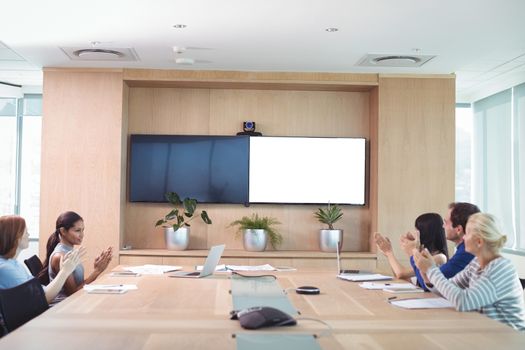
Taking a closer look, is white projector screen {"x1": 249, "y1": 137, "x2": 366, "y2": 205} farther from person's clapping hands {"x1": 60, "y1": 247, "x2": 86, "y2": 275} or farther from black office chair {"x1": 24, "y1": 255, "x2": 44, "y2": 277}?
person's clapping hands {"x1": 60, "y1": 247, "x2": 86, "y2": 275}

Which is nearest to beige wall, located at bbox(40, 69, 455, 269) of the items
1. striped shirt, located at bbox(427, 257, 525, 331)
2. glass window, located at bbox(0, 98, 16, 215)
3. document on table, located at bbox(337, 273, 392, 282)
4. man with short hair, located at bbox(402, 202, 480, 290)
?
glass window, located at bbox(0, 98, 16, 215)

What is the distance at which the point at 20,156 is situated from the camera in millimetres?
8375

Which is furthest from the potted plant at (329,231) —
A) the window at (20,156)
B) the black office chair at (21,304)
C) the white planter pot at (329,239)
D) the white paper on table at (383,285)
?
the black office chair at (21,304)

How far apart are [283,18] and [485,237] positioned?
2.53 meters

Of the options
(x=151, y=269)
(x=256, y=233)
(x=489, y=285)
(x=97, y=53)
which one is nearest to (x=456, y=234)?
(x=489, y=285)

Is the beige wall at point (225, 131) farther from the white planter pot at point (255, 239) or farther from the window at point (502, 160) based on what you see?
the window at point (502, 160)

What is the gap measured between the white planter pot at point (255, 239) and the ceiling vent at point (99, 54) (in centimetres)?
223

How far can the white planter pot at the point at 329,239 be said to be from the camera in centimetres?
697

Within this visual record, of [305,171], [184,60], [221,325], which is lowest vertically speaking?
[221,325]

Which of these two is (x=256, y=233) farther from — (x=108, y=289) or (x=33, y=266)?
→ (x=108, y=289)

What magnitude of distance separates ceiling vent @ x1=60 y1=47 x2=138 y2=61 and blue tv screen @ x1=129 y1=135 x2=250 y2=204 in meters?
1.10

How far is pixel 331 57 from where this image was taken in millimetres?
6270

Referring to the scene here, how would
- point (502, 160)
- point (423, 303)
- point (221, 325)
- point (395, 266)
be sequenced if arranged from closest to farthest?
1. point (221, 325)
2. point (423, 303)
3. point (395, 266)
4. point (502, 160)

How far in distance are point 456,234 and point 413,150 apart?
2.79 m
